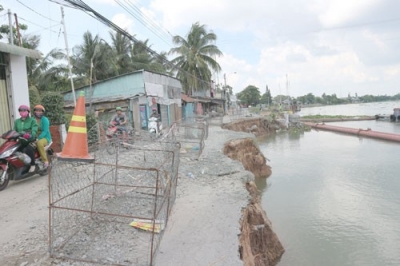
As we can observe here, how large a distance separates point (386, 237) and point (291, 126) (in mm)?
34735

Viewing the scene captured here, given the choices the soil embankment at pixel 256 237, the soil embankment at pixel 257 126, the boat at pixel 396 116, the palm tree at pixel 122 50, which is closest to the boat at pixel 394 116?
the boat at pixel 396 116

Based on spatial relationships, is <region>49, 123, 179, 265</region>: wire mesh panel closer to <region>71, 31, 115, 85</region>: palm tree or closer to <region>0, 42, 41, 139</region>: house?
<region>0, 42, 41, 139</region>: house

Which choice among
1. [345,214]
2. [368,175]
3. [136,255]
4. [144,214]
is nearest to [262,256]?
[144,214]

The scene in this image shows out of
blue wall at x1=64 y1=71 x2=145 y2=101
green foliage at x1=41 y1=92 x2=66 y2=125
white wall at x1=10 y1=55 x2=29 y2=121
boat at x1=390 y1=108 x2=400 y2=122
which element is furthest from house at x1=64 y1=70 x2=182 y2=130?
boat at x1=390 y1=108 x2=400 y2=122

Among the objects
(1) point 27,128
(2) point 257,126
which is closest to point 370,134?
(2) point 257,126

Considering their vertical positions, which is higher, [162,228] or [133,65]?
[133,65]

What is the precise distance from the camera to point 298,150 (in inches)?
949

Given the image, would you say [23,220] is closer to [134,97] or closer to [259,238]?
[259,238]

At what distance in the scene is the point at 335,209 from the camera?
395 inches

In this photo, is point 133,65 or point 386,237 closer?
point 386,237

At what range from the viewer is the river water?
7266mm

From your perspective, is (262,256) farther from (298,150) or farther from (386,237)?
(298,150)

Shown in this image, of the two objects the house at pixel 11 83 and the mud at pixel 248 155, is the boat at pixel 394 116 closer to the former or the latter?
the mud at pixel 248 155

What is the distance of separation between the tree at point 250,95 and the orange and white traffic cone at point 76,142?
293 feet
